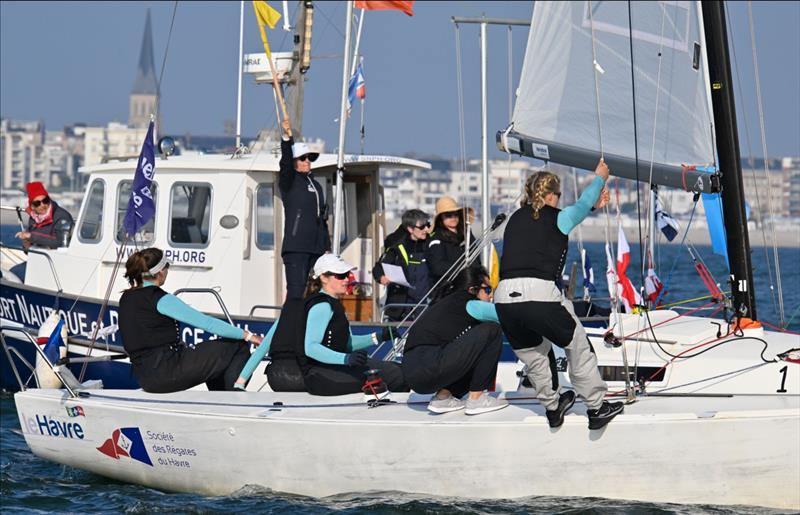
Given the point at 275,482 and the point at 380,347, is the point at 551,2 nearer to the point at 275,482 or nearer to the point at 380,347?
the point at 380,347

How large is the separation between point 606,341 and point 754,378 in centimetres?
114

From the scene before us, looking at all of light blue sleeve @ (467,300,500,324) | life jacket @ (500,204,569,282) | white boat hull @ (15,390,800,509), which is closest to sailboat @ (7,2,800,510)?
white boat hull @ (15,390,800,509)

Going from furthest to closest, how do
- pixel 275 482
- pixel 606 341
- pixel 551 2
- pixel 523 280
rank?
1. pixel 551 2
2. pixel 606 341
3. pixel 275 482
4. pixel 523 280

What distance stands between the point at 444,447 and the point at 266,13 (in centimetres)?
648

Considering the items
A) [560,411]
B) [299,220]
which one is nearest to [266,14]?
[299,220]

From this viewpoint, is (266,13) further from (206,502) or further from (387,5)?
(206,502)

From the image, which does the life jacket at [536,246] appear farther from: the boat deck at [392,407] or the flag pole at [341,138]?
the flag pole at [341,138]

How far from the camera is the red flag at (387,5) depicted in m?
12.0

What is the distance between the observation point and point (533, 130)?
1005 cm

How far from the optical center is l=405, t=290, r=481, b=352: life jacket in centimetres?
817

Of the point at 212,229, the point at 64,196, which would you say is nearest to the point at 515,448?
the point at 212,229

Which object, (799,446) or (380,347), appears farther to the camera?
(380,347)

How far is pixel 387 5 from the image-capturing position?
1209 centimetres

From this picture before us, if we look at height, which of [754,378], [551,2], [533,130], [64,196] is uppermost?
[64,196]
